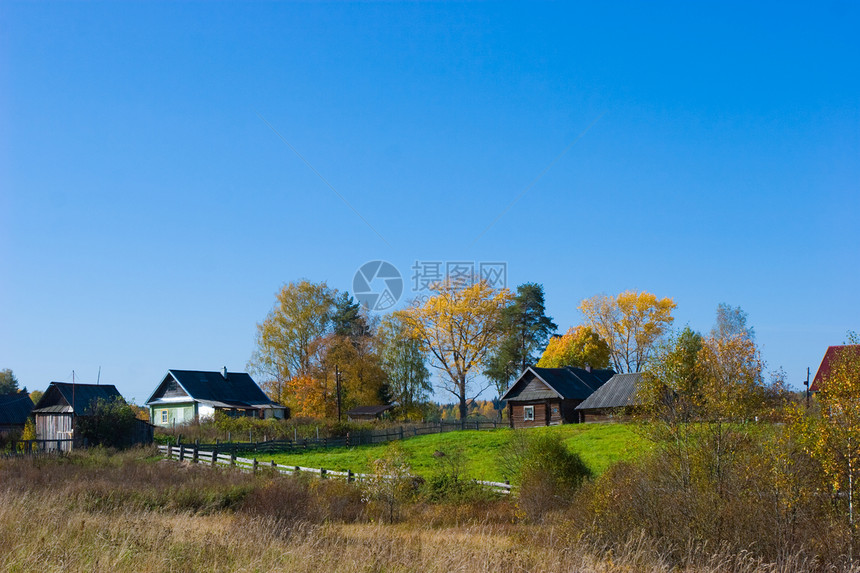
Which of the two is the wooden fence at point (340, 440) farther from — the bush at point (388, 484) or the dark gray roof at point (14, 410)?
the dark gray roof at point (14, 410)

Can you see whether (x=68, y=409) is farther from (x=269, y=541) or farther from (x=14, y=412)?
(x=269, y=541)

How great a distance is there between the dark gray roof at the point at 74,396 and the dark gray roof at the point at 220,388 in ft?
36.7

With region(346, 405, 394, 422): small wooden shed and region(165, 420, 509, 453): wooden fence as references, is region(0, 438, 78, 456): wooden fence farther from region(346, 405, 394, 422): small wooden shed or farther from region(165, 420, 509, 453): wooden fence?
region(346, 405, 394, 422): small wooden shed

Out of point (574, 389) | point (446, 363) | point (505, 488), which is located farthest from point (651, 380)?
point (446, 363)

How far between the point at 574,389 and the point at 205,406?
2845 centimetres

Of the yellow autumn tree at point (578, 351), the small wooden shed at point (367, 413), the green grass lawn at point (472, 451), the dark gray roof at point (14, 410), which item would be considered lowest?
the green grass lawn at point (472, 451)

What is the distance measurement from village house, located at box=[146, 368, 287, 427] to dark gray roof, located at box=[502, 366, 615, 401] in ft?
66.6

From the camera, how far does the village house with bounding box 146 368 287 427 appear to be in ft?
178

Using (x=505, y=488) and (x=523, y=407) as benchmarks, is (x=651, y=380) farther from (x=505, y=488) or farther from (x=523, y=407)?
(x=523, y=407)

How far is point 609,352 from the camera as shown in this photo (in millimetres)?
63875

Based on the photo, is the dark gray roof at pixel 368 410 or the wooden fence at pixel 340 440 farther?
the dark gray roof at pixel 368 410

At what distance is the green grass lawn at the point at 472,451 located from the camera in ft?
98.5

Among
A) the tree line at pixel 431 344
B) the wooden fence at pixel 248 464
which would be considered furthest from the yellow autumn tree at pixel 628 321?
the wooden fence at pixel 248 464

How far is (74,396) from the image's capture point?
39.7 meters
